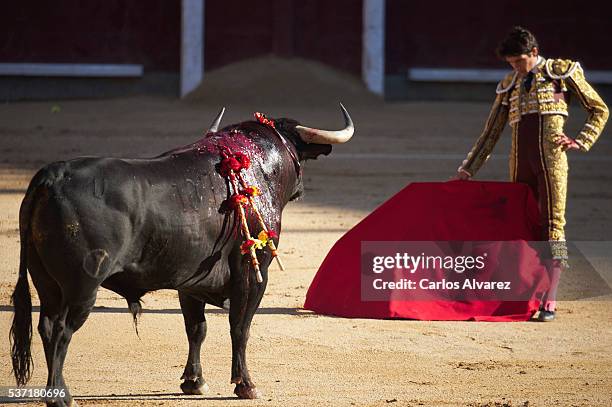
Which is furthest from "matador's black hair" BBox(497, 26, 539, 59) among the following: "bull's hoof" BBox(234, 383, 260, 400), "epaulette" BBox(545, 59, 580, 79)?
"bull's hoof" BBox(234, 383, 260, 400)

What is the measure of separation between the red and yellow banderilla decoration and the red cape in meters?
1.42

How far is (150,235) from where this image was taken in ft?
12.2

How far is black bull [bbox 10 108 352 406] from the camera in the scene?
3.56m

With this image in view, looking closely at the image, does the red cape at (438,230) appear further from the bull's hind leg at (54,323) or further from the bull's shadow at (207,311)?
the bull's hind leg at (54,323)

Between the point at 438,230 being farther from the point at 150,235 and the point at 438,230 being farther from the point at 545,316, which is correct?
the point at 150,235

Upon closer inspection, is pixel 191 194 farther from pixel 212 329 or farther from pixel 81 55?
pixel 81 55

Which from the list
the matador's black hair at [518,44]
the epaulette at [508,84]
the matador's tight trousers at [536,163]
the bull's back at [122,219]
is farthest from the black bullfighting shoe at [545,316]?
the bull's back at [122,219]

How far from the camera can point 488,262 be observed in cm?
552

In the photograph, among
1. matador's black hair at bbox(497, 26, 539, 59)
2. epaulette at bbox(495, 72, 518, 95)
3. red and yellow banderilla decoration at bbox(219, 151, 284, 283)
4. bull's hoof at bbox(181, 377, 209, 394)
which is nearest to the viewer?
red and yellow banderilla decoration at bbox(219, 151, 284, 283)

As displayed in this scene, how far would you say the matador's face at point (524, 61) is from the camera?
5340mm

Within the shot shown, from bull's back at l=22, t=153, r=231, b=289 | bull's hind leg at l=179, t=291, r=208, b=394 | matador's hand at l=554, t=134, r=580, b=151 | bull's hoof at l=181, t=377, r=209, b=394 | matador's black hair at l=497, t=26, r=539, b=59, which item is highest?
matador's black hair at l=497, t=26, r=539, b=59

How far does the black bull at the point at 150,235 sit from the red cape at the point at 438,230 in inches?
45.3

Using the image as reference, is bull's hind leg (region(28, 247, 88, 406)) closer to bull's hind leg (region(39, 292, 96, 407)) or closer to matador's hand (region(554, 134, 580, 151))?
bull's hind leg (region(39, 292, 96, 407))

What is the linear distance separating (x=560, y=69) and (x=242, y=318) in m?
2.16
